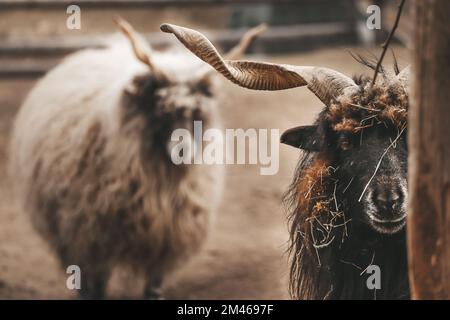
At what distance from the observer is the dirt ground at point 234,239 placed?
19.1ft

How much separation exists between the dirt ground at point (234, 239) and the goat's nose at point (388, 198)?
1884mm

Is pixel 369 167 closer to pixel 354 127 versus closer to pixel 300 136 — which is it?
pixel 354 127

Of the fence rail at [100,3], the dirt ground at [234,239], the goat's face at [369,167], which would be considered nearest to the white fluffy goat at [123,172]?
the dirt ground at [234,239]

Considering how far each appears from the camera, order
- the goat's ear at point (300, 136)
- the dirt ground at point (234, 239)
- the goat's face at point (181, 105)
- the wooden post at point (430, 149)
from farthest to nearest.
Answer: the dirt ground at point (234, 239), the goat's face at point (181, 105), the goat's ear at point (300, 136), the wooden post at point (430, 149)

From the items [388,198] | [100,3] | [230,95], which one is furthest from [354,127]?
[100,3]

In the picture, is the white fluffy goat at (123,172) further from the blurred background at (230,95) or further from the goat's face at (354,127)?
the goat's face at (354,127)

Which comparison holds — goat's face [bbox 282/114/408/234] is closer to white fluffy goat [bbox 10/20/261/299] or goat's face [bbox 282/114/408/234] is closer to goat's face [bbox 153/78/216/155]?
goat's face [bbox 153/78/216/155]

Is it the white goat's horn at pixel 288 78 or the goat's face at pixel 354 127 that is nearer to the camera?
the goat's face at pixel 354 127

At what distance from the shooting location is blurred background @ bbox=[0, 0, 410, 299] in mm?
6008

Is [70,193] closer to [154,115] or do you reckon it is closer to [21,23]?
[154,115]

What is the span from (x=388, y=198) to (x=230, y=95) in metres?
5.56

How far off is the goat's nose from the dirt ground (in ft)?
6.18

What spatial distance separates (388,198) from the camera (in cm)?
284

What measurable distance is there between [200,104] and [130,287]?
60.1 inches
